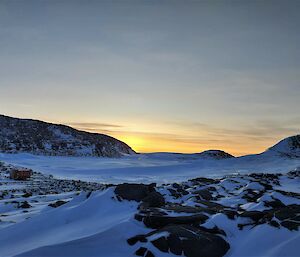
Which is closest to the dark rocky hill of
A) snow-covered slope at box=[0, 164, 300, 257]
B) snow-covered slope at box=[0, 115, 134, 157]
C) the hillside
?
snow-covered slope at box=[0, 115, 134, 157]

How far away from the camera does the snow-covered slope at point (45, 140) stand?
59.2 metres

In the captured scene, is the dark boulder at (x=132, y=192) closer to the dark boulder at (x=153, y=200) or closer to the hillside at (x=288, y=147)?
the dark boulder at (x=153, y=200)

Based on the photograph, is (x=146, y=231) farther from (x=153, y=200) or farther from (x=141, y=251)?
(x=153, y=200)

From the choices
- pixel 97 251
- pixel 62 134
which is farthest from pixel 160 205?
pixel 62 134

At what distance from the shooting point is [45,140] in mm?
65812

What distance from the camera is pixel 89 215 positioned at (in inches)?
287

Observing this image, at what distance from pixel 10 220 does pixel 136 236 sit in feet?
11.1

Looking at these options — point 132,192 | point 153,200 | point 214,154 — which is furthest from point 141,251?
point 214,154

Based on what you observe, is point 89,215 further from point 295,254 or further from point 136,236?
point 295,254

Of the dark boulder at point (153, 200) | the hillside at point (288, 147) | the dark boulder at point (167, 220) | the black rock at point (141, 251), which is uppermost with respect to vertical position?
the hillside at point (288, 147)

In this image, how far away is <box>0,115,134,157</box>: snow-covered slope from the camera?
59.2 m

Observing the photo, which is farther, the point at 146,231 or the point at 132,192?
the point at 132,192

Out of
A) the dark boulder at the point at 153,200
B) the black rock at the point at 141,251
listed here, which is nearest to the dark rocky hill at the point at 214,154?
the dark boulder at the point at 153,200

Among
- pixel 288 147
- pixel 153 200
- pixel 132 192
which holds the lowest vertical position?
pixel 153 200
